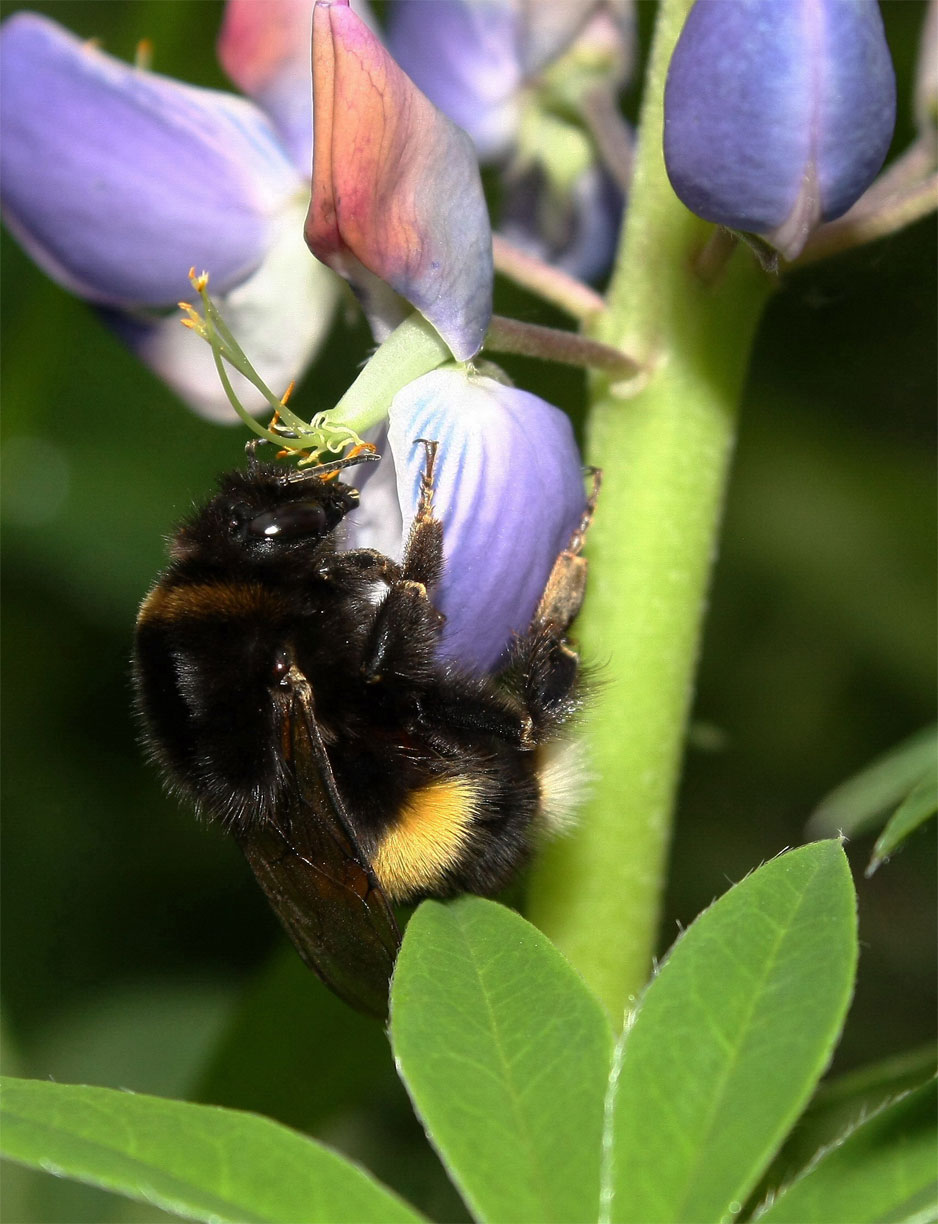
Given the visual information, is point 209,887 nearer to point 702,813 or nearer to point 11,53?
point 702,813

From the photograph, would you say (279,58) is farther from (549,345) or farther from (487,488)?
(487,488)

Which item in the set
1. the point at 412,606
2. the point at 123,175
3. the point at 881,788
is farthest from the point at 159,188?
the point at 881,788

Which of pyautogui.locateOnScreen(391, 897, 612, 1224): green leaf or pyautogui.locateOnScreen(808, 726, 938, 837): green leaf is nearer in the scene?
pyautogui.locateOnScreen(391, 897, 612, 1224): green leaf

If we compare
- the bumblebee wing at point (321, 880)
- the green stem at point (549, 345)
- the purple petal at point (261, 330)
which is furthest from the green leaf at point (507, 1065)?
the purple petal at point (261, 330)

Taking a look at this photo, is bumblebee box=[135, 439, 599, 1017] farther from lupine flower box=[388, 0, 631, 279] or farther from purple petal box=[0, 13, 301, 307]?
lupine flower box=[388, 0, 631, 279]

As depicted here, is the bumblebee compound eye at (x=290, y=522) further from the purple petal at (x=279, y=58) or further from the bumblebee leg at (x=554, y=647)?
the purple petal at (x=279, y=58)

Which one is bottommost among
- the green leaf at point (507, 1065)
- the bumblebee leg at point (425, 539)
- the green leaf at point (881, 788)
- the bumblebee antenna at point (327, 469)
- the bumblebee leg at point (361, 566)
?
the green leaf at point (881, 788)

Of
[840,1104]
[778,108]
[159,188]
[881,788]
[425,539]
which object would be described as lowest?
[840,1104]

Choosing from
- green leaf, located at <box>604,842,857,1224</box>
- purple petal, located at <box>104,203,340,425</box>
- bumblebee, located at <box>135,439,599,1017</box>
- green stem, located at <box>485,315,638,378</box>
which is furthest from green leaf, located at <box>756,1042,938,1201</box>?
purple petal, located at <box>104,203,340,425</box>
